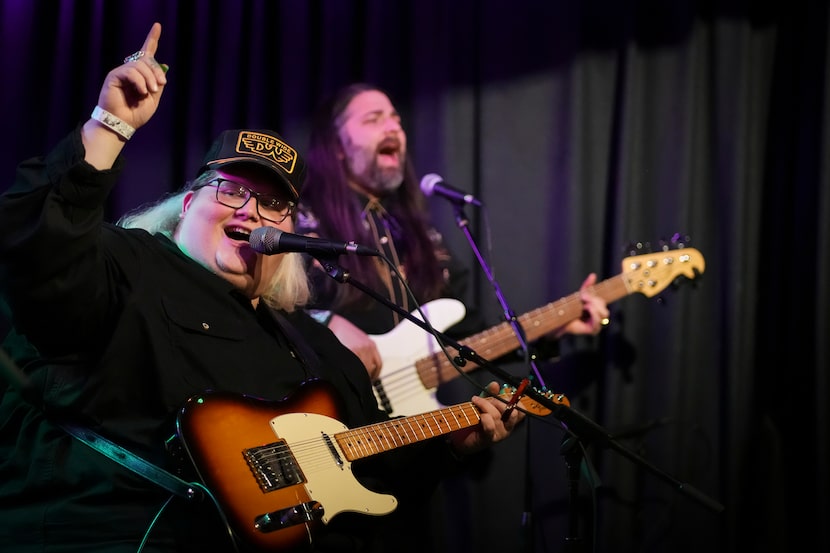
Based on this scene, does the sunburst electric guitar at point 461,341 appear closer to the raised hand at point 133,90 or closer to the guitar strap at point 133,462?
the guitar strap at point 133,462

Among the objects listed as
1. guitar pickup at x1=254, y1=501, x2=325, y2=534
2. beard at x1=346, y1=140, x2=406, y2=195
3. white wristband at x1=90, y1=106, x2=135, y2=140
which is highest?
white wristband at x1=90, y1=106, x2=135, y2=140

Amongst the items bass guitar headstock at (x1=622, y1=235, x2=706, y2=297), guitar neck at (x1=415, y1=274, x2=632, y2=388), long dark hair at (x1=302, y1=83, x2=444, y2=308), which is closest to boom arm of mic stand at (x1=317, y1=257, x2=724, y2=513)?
guitar neck at (x1=415, y1=274, x2=632, y2=388)

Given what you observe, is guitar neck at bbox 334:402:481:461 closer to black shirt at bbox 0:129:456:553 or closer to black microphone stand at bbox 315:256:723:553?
black shirt at bbox 0:129:456:553

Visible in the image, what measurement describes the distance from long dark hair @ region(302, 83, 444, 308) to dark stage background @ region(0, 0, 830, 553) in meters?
0.15

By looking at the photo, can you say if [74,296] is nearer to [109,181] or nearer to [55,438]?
[109,181]

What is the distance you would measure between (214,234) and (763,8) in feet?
9.26

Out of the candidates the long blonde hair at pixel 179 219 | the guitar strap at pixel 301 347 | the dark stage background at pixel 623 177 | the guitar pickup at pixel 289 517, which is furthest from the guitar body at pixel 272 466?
the dark stage background at pixel 623 177

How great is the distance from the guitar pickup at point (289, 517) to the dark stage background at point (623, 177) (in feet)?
5.15

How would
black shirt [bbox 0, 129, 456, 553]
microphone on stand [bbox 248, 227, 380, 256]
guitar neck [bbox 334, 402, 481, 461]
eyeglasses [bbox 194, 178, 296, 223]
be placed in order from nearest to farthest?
black shirt [bbox 0, 129, 456, 553], microphone on stand [bbox 248, 227, 380, 256], guitar neck [bbox 334, 402, 481, 461], eyeglasses [bbox 194, 178, 296, 223]

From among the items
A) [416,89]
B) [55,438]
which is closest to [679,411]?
[416,89]

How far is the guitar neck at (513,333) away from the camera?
2980 mm

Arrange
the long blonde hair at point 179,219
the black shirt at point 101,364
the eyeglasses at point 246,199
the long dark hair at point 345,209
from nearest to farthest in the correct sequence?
the black shirt at point 101,364 < the eyeglasses at point 246,199 < the long blonde hair at point 179,219 < the long dark hair at point 345,209

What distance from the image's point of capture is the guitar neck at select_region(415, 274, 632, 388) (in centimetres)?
298

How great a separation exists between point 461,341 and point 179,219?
126cm
